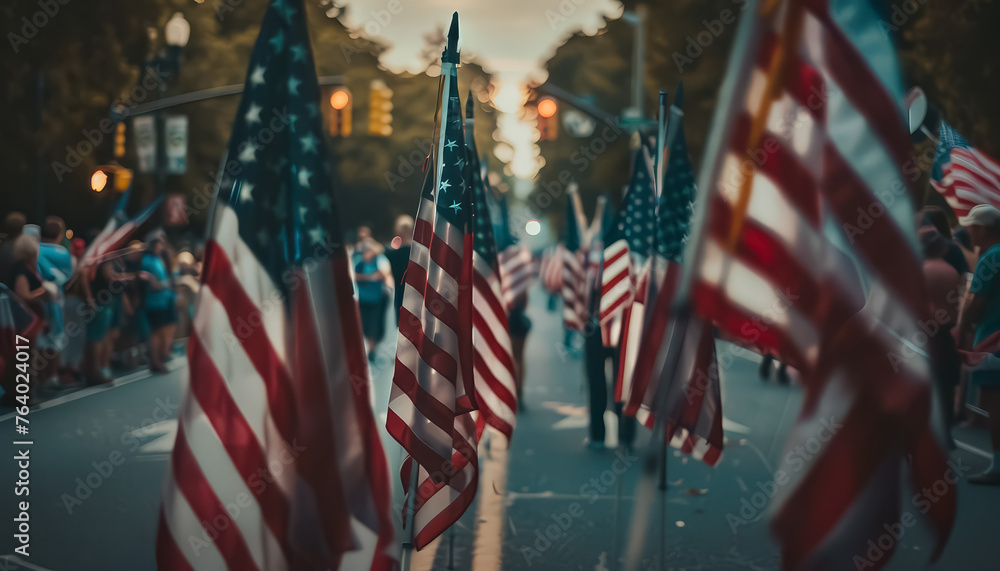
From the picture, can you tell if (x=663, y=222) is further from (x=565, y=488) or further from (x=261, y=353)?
(x=261, y=353)

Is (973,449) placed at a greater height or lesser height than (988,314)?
lesser

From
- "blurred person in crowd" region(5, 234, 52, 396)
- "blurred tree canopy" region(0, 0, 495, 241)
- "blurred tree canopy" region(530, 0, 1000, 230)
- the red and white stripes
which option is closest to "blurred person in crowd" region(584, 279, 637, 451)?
"blurred tree canopy" region(0, 0, 495, 241)

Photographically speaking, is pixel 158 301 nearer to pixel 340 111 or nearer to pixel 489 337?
pixel 340 111

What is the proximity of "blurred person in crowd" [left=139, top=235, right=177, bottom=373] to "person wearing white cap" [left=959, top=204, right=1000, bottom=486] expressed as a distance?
11.6m

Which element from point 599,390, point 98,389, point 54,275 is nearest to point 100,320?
point 98,389

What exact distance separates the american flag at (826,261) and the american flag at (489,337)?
15.6ft

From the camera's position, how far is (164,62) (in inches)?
885

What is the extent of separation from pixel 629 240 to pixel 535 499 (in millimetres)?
3163

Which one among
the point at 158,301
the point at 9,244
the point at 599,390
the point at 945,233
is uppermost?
the point at 945,233

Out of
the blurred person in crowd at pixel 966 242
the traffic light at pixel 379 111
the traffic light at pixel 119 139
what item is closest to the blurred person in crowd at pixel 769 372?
the blurred person in crowd at pixel 966 242

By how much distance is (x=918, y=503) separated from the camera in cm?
327

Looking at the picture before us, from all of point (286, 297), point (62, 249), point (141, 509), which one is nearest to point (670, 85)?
point (62, 249)

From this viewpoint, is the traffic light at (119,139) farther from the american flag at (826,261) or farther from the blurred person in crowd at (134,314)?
the american flag at (826,261)

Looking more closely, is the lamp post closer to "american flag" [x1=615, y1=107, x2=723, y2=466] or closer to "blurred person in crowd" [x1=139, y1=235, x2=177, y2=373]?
"blurred person in crowd" [x1=139, y1=235, x2=177, y2=373]
